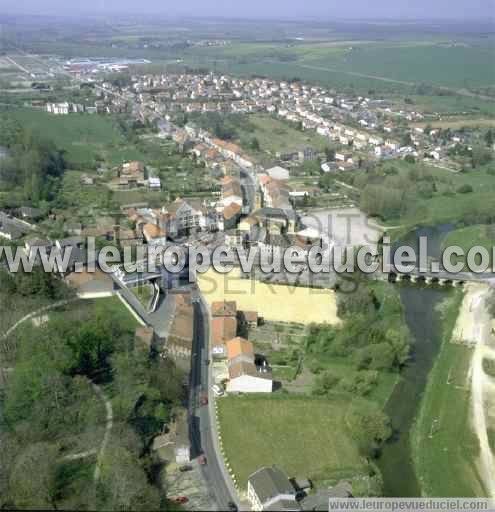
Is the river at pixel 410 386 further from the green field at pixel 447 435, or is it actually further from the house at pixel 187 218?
the house at pixel 187 218

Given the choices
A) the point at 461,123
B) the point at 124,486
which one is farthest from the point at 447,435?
the point at 461,123

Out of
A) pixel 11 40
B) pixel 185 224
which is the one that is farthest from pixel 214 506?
pixel 11 40

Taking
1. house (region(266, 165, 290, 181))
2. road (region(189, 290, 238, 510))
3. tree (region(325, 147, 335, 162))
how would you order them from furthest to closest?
tree (region(325, 147, 335, 162)), house (region(266, 165, 290, 181)), road (region(189, 290, 238, 510))

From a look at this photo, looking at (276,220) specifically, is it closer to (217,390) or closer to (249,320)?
(249,320)

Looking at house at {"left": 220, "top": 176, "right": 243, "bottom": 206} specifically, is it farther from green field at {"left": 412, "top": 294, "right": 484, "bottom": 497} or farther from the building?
the building

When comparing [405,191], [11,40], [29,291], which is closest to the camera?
[29,291]

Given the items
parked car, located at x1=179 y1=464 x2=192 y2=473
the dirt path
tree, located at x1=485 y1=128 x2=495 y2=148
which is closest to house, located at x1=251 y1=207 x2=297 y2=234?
the dirt path

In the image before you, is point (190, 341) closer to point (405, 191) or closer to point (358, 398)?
point (358, 398)
